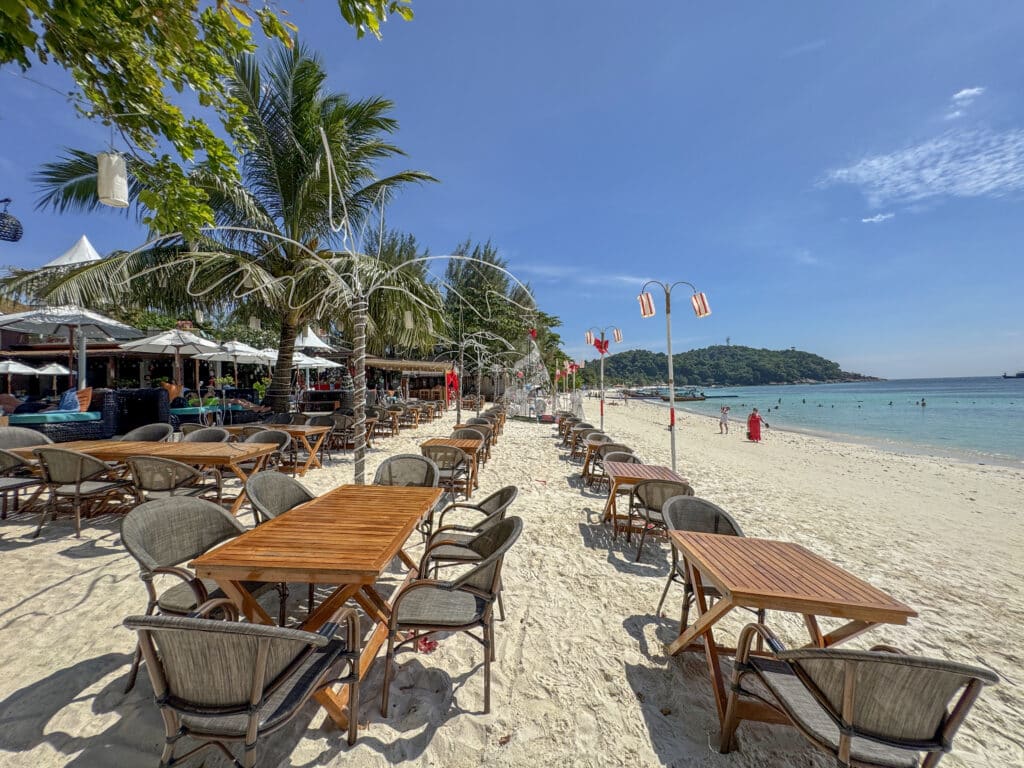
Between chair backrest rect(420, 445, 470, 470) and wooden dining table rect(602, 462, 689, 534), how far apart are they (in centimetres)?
184

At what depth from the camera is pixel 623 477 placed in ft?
14.6

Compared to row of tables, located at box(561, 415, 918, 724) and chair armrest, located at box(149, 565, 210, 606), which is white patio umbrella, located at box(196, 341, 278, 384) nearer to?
chair armrest, located at box(149, 565, 210, 606)

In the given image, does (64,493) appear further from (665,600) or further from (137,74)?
(665,600)

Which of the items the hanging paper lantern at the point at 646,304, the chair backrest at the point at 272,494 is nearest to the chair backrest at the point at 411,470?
the chair backrest at the point at 272,494

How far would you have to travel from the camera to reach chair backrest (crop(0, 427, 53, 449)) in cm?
456

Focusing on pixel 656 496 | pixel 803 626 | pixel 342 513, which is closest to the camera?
pixel 342 513

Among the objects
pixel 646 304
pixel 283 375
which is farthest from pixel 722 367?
pixel 283 375

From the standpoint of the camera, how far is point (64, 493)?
3.75 metres

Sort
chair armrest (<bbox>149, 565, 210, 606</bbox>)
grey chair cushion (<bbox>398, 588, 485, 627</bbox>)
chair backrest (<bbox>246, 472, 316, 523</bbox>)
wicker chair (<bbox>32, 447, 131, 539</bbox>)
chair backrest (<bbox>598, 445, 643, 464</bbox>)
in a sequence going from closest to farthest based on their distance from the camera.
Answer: chair armrest (<bbox>149, 565, 210, 606</bbox>)
grey chair cushion (<bbox>398, 588, 485, 627</bbox>)
chair backrest (<bbox>246, 472, 316, 523</bbox>)
wicker chair (<bbox>32, 447, 131, 539</bbox>)
chair backrest (<bbox>598, 445, 643, 464</bbox>)

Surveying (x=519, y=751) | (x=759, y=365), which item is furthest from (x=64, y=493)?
(x=759, y=365)

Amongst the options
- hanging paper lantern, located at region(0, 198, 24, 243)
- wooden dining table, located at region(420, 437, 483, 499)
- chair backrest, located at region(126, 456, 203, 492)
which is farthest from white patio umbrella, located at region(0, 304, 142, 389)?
wooden dining table, located at region(420, 437, 483, 499)

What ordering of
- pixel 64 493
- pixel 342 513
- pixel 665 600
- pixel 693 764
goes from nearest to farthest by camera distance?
pixel 693 764, pixel 342 513, pixel 665 600, pixel 64 493

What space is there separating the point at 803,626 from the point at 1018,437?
30223 millimetres

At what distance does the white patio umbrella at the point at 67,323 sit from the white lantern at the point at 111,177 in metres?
4.79
